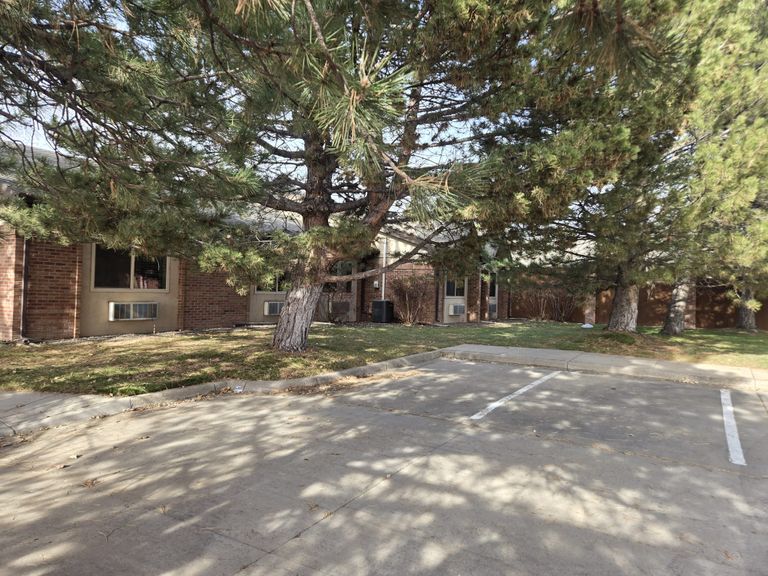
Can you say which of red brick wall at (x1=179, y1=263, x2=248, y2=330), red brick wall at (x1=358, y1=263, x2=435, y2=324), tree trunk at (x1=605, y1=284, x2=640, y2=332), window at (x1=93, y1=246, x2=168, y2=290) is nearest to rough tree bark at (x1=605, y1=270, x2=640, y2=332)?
tree trunk at (x1=605, y1=284, x2=640, y2=332)

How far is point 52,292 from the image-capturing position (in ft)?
37.3

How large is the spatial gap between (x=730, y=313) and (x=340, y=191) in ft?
63.9

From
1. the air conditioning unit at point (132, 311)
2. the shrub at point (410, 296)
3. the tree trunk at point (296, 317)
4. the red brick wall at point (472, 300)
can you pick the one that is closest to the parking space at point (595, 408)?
the tree trunk at point (296, 317)

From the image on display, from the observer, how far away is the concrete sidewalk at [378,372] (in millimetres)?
5656

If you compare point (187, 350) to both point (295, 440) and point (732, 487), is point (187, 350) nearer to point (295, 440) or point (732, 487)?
point (295, 440)

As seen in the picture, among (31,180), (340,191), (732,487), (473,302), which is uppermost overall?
(340,191)

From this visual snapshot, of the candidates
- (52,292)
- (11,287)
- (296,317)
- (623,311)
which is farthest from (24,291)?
(623,311)

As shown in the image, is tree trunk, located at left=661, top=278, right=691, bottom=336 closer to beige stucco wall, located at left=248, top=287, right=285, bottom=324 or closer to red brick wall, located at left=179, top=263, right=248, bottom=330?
beige stucco wall, located at left=248, top=287, right=285, bottom=324

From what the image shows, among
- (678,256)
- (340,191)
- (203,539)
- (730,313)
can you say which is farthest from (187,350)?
(730,313)

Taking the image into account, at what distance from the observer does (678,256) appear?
1046 cm

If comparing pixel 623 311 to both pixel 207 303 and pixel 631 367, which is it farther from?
pixel 207 303

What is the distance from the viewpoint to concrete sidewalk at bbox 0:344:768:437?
566cm

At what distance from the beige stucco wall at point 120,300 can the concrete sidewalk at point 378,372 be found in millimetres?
6249

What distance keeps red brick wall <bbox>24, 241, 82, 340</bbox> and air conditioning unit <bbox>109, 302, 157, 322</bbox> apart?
33.0 inches
